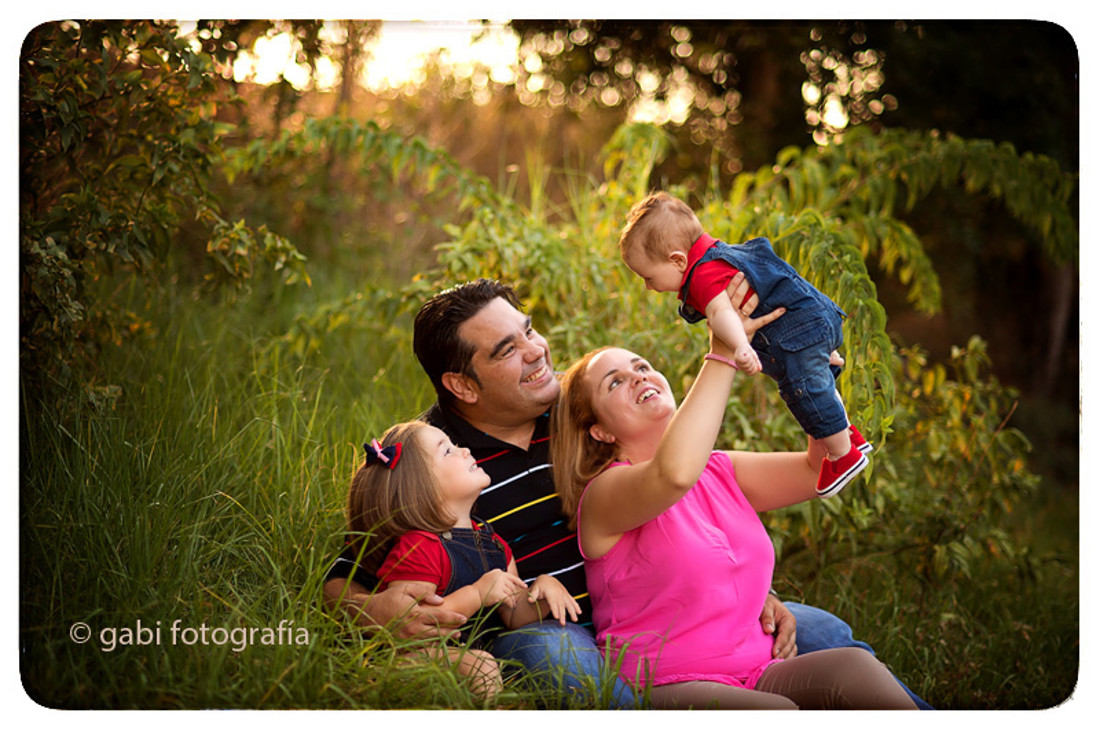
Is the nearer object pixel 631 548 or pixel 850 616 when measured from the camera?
pixel 631 548

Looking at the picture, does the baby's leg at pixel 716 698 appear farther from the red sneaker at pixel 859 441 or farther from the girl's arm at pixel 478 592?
the red sneaker at pixel 859 441

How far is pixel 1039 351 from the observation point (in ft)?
12.9

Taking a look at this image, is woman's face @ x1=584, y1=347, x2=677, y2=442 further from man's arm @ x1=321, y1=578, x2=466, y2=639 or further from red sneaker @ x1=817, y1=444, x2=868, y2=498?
man's arm @ x1=321, y1=578, x2=466, y2=639

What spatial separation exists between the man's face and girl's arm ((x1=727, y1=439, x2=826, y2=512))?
470 millimetres

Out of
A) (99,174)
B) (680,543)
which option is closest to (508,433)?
(680,543)

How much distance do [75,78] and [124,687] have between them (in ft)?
4.45

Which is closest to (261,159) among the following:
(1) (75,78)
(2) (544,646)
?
(1) (75,78)

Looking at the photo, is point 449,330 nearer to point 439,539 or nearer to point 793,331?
point 439,539

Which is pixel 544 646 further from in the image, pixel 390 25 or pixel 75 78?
pixel 75 78

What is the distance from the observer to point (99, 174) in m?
2.50

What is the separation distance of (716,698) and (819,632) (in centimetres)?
40

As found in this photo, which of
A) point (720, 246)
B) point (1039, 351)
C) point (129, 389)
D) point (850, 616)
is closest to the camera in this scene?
point (720, 246)

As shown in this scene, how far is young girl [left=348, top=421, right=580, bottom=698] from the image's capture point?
6.63 ft

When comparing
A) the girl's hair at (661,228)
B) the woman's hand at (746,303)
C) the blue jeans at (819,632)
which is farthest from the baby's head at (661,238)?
the blue jeans at (819,632)
